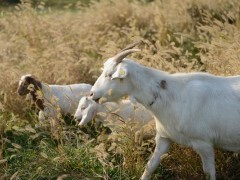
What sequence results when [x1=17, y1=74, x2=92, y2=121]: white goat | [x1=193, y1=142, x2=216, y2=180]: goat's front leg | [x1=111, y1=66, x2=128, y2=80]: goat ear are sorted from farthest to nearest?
[x1=17, y1=74, x2=92, y2=121]: white goat, [x1=193, y1=142, x2=216, y2=180]: goat's front leg, [x1=111, y1=66, x2=128, y2=80]: goat ear

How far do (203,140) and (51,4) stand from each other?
17.3m

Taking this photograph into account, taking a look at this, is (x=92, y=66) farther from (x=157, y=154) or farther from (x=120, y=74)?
(x=120, y=74)

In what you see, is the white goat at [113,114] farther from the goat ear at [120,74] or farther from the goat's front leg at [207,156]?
the goat ear at [120,74]

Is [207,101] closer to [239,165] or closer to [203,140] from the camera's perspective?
[203,140]

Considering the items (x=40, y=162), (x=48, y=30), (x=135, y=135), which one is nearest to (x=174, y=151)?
(x=135, y=135)

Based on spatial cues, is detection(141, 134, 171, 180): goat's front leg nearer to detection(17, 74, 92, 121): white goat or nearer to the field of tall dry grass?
the field of tall dry grass

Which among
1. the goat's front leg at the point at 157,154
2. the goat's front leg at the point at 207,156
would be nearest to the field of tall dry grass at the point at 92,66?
the goat's front leg at the point at 157,154

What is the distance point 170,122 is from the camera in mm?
5699

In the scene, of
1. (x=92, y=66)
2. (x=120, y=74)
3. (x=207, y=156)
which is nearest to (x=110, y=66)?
(x=120, y=74)

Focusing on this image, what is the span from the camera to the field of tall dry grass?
6.07 m

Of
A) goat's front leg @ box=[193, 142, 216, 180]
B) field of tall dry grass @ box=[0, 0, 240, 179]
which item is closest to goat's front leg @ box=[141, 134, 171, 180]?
field of tall dry grass @ box=[0, 0, 240, 179]

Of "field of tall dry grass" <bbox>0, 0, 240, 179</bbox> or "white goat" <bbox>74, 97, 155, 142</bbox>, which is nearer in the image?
"field of tall dry grass" <bbox>0, 0, 240, 179</bbox>

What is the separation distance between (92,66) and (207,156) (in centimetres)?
451

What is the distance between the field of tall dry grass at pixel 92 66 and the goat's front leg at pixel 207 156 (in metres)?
0.37
